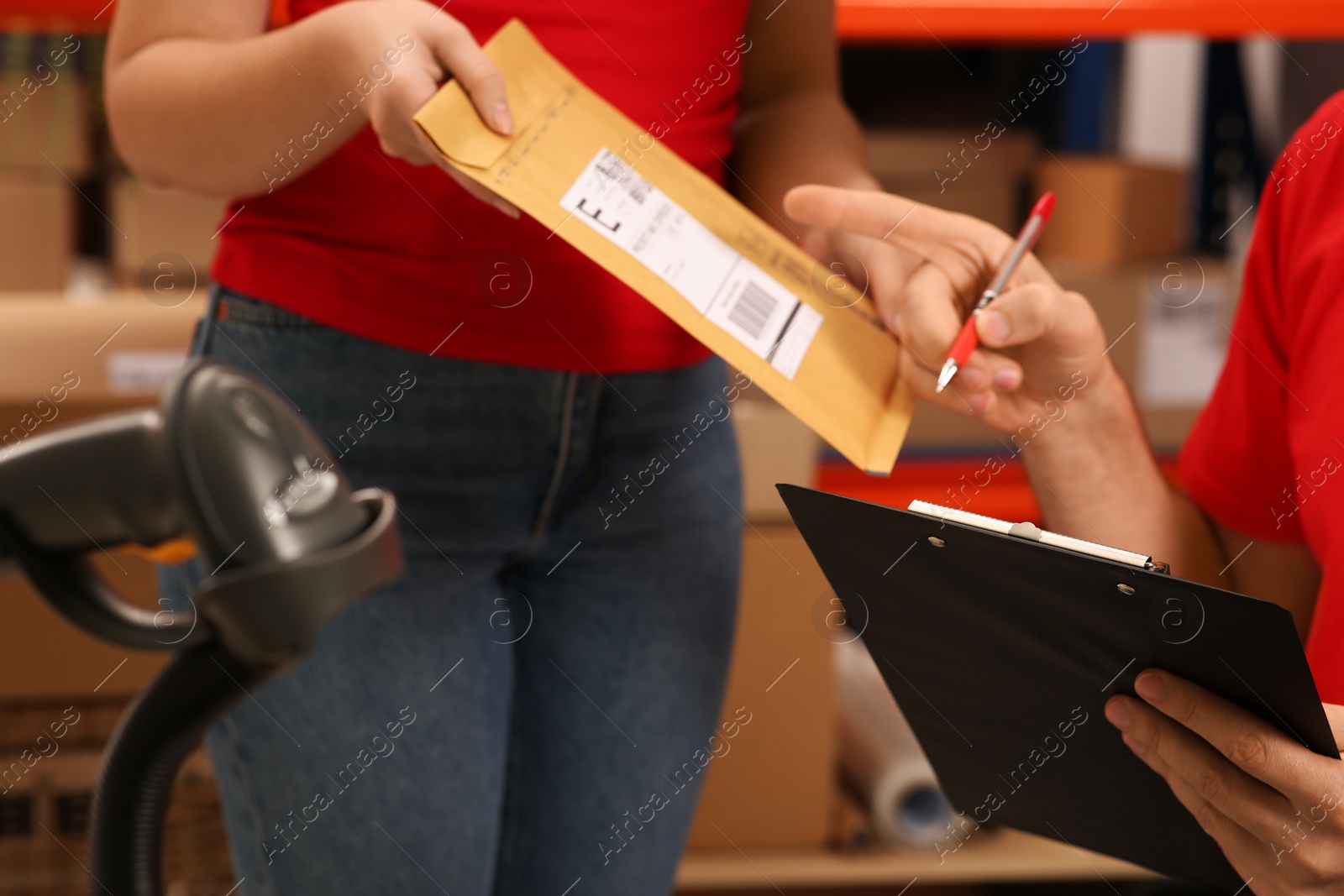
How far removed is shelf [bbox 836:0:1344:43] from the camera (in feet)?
3.84

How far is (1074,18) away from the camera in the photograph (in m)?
1.18

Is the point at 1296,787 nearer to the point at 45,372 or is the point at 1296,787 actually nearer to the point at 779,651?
the point at 779,651

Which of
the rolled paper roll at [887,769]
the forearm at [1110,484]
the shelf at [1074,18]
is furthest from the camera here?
the rolled paper roll at [887,769]

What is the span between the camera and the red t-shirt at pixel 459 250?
0.63m

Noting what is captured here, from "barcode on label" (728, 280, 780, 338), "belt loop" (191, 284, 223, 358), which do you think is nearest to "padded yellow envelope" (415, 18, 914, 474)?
"barcode on label" (728, 280, 780, 338)

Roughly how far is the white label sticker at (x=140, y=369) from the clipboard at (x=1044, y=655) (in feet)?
2.58

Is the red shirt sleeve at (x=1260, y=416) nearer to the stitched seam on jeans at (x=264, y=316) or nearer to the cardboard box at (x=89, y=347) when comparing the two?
the stitched seam on jeans at (x=264, y=316)

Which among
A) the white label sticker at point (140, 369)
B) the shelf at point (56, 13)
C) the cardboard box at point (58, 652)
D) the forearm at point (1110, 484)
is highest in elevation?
the forearm at point (1110, 484)

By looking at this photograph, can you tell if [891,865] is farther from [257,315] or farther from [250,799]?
[257,315]

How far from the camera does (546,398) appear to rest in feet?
2.15

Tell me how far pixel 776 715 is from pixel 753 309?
77 centimetres

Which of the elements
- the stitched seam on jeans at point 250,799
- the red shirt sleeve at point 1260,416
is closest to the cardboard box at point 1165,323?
the red shirt sleeve at point 1260,416

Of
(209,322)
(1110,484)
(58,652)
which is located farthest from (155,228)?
(1110,484)

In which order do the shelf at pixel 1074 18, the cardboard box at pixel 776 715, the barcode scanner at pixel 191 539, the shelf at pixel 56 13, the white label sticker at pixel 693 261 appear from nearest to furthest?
the barcode scanner at pixel 191 539 < the white label sticker at pixel 693 261 < the shelf at pixel 56 13 < the shelf at pixel 1074 18 < the cardboard box at pixel 776 715
